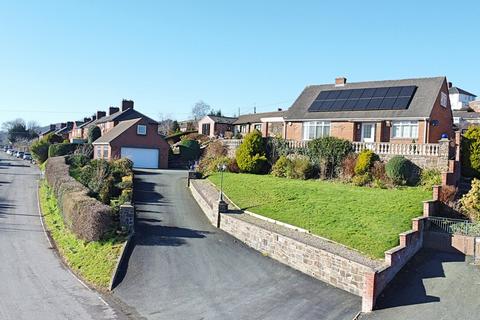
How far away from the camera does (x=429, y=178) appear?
24375 millimetres

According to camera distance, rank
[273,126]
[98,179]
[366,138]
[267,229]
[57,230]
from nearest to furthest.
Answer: [267,229] → [57,230] → [98,179] → [366,138] → [273,126]

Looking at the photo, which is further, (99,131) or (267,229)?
(99,131)

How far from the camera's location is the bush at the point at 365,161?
87.1ft

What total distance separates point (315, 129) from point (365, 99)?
4.52 m

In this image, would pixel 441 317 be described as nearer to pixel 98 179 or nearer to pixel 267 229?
pixel 267 229

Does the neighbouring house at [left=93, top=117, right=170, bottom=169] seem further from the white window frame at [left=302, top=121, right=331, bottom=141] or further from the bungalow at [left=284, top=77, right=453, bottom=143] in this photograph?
the white window frame at [left=302, top=121, right=331, bottom=141]

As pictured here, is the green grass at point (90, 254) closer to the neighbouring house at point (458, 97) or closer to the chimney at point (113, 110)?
the chimney at point (113, 110)

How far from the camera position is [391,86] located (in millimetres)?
34781

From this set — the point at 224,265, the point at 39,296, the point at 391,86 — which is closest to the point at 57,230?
the point at 39,296

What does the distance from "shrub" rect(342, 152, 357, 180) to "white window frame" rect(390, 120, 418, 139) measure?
17.3 feet

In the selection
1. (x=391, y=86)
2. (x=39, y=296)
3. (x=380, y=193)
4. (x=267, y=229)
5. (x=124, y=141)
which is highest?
(x=391, y=86)

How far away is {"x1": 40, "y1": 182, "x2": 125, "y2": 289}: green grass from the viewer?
681 inches

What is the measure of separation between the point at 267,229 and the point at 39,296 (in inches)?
361

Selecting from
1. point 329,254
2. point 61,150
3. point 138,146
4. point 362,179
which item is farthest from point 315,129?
point 61,150
